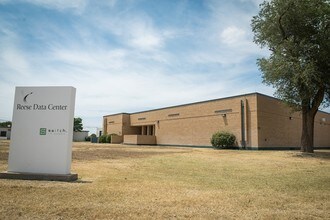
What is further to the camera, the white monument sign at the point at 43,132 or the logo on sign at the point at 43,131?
the logo on sign at the point at 43,131

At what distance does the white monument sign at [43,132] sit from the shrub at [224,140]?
24.3 metres

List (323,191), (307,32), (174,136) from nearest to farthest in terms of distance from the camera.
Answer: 1. (323,191)
2. (307,32)
3. (174,136)

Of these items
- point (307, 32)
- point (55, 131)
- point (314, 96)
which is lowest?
point (55, 131)

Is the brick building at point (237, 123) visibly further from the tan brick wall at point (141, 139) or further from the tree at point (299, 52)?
the tree at point (299, 52)

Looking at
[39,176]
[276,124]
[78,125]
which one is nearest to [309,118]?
[276,124]

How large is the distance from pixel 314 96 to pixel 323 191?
746 inches

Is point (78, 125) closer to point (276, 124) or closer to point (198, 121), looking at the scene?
point (198, 121)

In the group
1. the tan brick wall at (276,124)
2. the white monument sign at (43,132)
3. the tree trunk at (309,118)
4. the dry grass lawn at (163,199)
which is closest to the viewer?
the dry grass lawn at (163,199)

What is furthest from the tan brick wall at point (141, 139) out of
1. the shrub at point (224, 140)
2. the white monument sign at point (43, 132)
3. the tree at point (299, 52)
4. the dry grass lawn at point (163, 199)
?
the dry grass lawn at point (163, 199)

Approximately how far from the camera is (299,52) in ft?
70.1

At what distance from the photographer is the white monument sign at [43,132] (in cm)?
834

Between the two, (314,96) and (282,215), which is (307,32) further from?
(282,215)

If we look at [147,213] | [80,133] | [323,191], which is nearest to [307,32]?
[323,191]

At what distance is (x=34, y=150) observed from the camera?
27.7 ft
